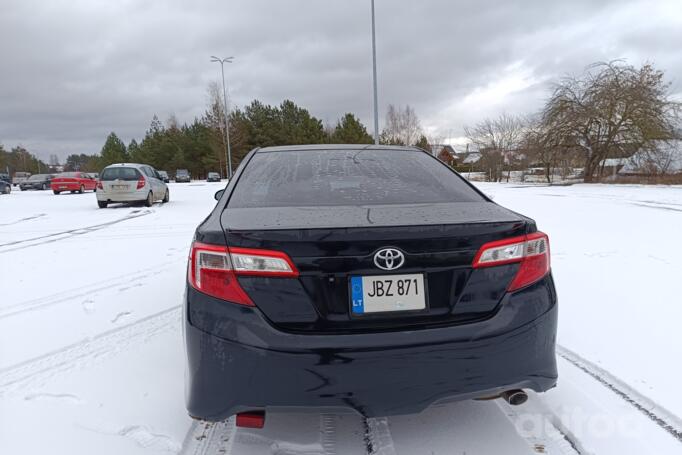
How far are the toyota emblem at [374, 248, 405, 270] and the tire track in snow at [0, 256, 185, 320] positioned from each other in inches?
149

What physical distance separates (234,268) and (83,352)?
204 cm

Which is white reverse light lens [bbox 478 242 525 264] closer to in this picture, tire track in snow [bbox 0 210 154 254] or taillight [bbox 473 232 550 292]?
taillight [bbox 473 232 550 292]

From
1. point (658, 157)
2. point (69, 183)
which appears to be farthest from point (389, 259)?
point (658, 157)

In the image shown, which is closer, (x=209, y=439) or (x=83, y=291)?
(x=209, y=439)

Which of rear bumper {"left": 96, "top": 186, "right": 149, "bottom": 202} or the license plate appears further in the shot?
rear bumper {"left": 96, "top": 186, "right": 149, "bottom": 202}

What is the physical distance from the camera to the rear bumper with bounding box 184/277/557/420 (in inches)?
62.6

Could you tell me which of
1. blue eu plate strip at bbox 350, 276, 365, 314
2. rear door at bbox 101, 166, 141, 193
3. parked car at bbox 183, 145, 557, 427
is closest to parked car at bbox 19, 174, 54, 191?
rear door at bbox 101, 166, 141, 193

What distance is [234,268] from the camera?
1.65 metres

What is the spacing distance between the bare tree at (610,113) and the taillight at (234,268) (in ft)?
97.6

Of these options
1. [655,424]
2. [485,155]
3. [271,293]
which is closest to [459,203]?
[271,293]

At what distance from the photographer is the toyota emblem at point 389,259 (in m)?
1.64

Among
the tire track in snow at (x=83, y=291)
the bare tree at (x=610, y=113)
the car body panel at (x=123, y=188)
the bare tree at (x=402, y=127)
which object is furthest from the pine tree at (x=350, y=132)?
the tire track in snow at (x=83, y=291)

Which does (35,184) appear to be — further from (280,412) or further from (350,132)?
(280,412)

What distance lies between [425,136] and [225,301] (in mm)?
58228
